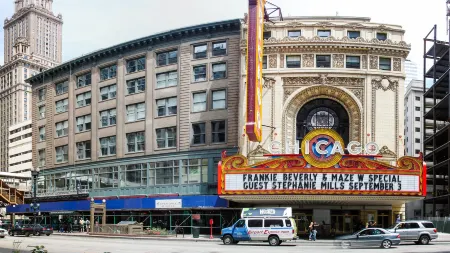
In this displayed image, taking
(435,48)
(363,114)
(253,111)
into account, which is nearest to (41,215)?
(253,111)

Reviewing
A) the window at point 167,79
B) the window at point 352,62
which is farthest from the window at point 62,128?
the window at point 352,62

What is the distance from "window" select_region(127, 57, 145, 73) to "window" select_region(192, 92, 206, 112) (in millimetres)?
8623

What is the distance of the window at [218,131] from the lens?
6128cm

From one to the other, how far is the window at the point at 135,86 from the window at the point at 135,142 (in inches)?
196

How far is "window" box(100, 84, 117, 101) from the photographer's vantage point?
71125mm

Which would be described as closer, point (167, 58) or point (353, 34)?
point (353, 34)

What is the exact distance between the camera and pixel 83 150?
74.6 meters

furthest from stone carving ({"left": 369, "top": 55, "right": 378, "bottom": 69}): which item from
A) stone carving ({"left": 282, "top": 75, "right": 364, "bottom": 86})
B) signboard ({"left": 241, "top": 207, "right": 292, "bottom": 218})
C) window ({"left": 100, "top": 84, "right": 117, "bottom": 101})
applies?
window ({"left": 100, "top": 84, "right": 117, "bottom": 101})

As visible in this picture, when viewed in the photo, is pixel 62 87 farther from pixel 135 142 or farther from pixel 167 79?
pixel 167 79

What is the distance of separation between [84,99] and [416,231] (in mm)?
46719

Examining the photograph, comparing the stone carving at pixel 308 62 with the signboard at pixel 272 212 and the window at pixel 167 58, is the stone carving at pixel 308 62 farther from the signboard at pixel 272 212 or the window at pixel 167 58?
the signboard at pixel 272 212

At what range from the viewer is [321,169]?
50.2 m

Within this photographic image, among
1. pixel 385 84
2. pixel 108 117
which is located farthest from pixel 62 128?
pixel 385 84

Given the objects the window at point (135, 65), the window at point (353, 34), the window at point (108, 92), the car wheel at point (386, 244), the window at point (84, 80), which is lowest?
the car wheel at point (386, 244)
